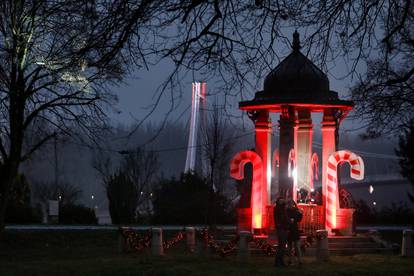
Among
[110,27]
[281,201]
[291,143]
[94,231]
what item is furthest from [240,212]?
[110,27]

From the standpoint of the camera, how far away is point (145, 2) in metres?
10.3

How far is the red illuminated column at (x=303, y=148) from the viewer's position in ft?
97.9

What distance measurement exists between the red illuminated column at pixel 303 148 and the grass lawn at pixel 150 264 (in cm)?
406

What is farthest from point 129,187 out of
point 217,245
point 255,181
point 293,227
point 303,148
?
point 293,227

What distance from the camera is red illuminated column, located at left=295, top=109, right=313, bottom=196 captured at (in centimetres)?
2984

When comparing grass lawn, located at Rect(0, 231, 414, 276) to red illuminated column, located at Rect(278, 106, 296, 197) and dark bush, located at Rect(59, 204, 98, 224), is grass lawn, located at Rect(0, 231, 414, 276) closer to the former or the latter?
red illuminated column, located at Rect(278, 106, 296, 197)

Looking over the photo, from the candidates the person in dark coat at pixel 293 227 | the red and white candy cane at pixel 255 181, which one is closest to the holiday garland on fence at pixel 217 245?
the person in dark coat at pixel 293 227

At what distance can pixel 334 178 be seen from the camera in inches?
1143

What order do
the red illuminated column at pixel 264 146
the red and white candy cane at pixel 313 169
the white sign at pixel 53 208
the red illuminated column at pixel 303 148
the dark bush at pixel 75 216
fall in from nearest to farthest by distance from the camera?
the red illuminated column at pixel 264 146 < the red illuminated column at pixel 303 148 < the red and white candy cane at pixel 313 169 < the white sign at pixel 53 208 < the dark bush at pixel 75 216

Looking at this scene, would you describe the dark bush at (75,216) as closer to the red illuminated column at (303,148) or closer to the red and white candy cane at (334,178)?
the red illuminated column at (303,148)

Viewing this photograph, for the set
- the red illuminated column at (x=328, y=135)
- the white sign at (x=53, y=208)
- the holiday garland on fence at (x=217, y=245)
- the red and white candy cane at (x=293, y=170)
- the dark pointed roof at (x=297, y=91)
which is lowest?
the holiday garland on fence at (x=217, y=245)

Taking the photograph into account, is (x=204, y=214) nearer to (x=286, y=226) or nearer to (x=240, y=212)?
(x=240, y=212)

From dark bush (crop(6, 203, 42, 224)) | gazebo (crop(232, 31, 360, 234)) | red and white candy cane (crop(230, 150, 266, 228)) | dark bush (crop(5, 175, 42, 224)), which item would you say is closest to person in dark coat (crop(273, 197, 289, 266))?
gazebo (crop(232, 31, 360, 234))

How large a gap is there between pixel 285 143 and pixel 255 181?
168cm
